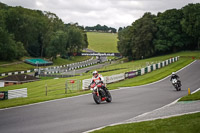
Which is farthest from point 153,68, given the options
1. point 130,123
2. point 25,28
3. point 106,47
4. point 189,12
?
point 106,47

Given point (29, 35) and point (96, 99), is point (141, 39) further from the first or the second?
point (96, 99)

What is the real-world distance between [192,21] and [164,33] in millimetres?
9121

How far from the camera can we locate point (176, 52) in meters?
93.2

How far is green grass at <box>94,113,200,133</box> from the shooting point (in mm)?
8797

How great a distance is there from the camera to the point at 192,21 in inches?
3406

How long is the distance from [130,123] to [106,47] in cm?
17025

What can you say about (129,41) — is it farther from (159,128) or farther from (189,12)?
(159,128)

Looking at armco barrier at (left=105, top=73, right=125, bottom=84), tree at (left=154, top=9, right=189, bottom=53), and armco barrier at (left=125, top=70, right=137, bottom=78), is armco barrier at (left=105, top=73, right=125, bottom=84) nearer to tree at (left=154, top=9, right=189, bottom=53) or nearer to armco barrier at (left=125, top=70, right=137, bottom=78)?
armco barrier at (left=125, top=70, right=137, bottom=78)

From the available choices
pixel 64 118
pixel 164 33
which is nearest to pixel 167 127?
pixel 64 118

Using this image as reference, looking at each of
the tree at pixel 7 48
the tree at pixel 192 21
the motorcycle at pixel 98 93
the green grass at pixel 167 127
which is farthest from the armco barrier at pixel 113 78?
the tree at pixel 192 21

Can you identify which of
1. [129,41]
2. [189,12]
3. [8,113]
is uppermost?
[189,12]

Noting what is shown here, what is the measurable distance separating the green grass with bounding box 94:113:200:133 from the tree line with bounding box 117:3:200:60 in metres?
78.7

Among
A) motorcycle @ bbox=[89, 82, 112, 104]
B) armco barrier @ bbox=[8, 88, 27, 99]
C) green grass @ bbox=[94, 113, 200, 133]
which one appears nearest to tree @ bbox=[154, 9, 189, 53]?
armco barrier @ bbox=[8, 88, 27, 99]

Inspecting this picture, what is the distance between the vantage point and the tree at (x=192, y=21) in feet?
282
